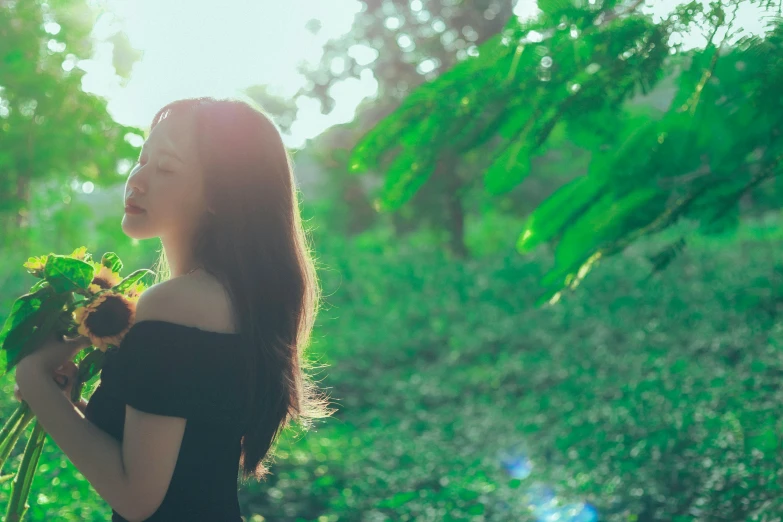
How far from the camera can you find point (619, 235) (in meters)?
2.43

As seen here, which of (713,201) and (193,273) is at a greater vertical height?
(193,273)

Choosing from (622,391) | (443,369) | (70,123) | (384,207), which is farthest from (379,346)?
(384,207)

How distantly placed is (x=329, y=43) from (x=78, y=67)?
11.1 metres

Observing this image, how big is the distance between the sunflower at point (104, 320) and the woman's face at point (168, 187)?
151 mm

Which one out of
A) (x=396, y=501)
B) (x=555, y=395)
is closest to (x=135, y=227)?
(x=396, y=501)

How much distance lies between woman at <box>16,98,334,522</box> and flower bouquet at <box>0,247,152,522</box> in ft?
0.13

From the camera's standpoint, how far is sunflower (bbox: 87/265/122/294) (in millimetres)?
1570

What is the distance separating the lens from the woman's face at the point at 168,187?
1.51 meters

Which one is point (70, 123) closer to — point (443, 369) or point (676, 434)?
point (443, 369)

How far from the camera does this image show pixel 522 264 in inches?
544

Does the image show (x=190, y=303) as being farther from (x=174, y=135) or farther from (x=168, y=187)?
(x=174, y=135)

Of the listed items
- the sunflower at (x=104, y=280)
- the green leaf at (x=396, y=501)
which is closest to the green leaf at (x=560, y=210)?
the sunflower at (x=104, y=280)

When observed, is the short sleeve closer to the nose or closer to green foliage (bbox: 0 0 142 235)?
the nose

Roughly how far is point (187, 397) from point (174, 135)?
0.58 m
